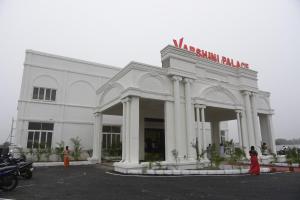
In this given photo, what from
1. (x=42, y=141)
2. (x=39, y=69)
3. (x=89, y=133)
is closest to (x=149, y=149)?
(x=89, y=133)

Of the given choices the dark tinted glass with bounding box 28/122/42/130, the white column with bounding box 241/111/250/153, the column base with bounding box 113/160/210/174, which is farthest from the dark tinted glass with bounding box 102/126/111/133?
the white column with bounding box 241/111/250/153

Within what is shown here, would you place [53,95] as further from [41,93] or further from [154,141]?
[154,141]

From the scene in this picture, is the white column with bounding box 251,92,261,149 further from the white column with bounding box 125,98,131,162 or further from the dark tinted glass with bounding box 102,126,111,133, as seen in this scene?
the dark tinted glass with bounding box 102,126,111,133

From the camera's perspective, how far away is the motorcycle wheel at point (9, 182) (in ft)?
23.9

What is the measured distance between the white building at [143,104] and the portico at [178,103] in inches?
2.2

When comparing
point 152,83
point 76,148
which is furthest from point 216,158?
point 76,148

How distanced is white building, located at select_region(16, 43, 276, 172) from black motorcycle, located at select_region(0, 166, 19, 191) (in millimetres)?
5489

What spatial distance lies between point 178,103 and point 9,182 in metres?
9.98

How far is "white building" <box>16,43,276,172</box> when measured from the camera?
13781 millimetres

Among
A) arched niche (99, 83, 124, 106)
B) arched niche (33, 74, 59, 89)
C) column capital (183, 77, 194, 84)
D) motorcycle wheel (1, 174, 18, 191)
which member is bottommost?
motorcycle wheel (1, 174, 18, 191)

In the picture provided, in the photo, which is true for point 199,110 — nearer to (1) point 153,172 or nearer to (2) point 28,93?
(1) point 153,172

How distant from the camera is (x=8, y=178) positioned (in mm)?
7332

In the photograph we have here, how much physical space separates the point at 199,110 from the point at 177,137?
3552 mm

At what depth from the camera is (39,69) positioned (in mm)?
21250
